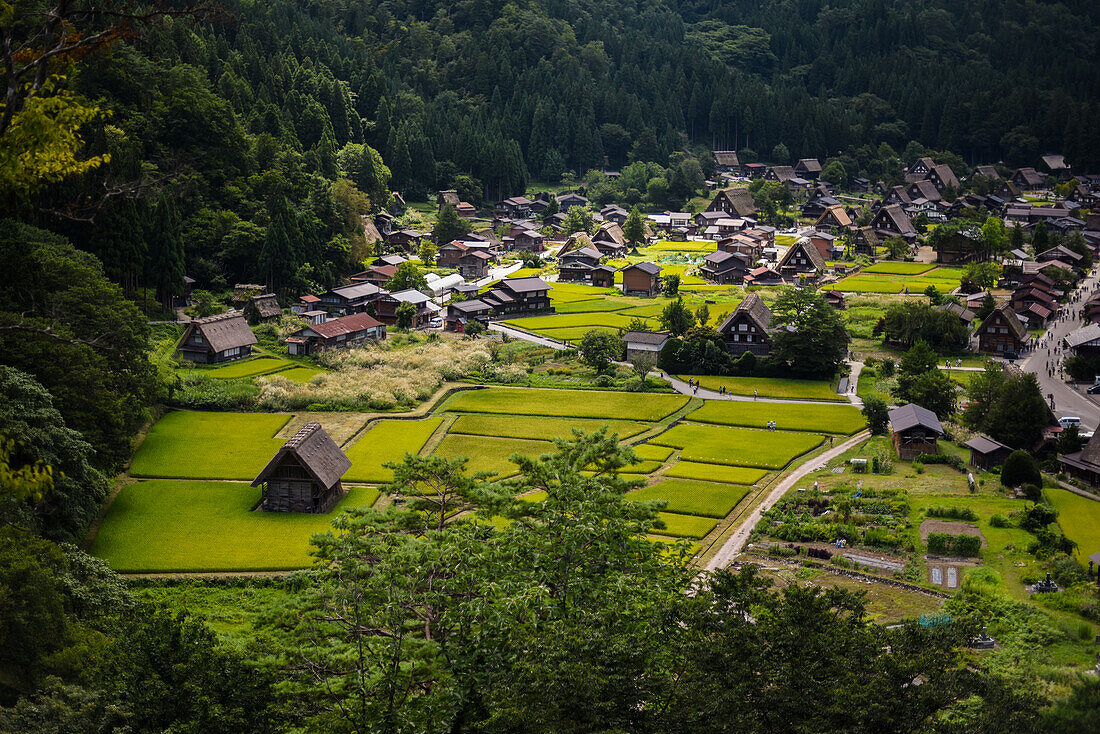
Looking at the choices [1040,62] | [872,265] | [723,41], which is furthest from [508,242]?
[1040,62]

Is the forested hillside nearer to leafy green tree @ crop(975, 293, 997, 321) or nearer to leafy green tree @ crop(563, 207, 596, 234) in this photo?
leafy green tree @ crop(563, 207, 596, 234)

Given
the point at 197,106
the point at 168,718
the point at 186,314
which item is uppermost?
the point at 197,106

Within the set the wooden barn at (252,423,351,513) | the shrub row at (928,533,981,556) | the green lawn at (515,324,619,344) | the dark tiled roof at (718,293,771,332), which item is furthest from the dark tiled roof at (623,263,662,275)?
the shrub row at (928,533,981,556)

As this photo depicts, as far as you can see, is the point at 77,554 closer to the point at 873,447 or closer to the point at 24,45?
the point at 24,45

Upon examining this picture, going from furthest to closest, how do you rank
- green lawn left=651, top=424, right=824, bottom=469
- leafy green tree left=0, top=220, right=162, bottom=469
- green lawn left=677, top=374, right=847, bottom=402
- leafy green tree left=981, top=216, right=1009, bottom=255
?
leafy green tree left=981, top=216, right=1009, bottom=255 → green lawn left=677, top=374, right=847, bottom=402 → green lawn left=651, top=424, right=824, bottom=469 → leafy green tree left=0, top=220, right=162, bottom=469

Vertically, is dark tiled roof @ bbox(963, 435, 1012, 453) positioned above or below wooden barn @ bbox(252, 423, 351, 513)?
below

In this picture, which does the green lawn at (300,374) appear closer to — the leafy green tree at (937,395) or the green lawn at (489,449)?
the green lawn at (489,449)

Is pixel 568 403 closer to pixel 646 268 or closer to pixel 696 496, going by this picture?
pixel 696 496
